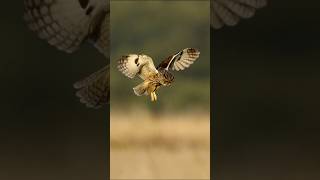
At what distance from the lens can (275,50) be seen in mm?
1207

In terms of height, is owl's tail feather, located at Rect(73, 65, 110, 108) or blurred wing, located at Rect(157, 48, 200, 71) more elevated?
blurred wing, located at Rect(157, 48, 200, 71)

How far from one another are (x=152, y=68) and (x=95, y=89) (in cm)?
17

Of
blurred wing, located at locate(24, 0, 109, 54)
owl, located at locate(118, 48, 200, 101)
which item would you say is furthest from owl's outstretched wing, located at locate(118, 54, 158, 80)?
blurred wing, located at locate(24, 0, 109, 54)

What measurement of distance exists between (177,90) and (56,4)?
377 millimetres

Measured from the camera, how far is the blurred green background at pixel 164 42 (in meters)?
1.12

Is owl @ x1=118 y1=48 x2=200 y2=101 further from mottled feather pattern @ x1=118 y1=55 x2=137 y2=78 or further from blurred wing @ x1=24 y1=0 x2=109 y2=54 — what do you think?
blurred wing @ x1=24 y1=0 x2=109 y2=54

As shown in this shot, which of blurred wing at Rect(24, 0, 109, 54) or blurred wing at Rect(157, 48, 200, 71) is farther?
blurred wing at Rect(24, 0, 109, 54)

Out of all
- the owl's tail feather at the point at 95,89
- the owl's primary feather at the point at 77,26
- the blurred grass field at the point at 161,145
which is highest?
the owl's primary feather at the point at 77,26

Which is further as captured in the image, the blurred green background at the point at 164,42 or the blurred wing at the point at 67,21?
the blurred wing at the point at 67,21

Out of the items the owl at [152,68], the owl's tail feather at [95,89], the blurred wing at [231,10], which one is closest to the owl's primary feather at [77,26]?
the owl's tail feather at [95,89]

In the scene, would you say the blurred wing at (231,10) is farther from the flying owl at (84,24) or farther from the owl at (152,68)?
the owl at (152,68)

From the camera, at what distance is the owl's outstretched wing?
3.70 feet

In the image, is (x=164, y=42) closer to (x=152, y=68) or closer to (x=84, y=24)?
(x=152, y=68)

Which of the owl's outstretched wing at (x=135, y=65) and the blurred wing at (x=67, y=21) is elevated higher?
the blurred wing at (x=67, y=21)
